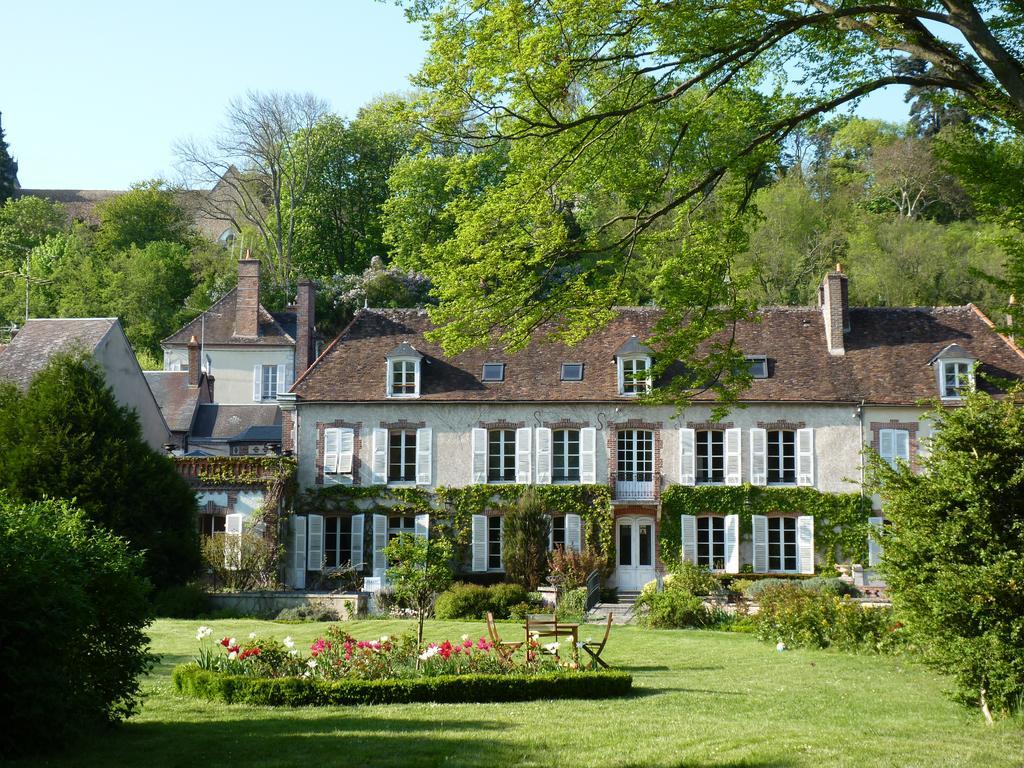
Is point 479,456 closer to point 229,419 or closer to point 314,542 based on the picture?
point 314,542

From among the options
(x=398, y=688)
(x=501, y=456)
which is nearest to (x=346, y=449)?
(x=501, y=456)

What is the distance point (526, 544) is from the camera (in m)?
26.7

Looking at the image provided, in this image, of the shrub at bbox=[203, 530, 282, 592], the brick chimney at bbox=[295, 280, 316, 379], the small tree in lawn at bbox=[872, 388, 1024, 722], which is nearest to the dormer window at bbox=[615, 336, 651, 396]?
the brick chimney at bbox=[295, 280, 316, 379]

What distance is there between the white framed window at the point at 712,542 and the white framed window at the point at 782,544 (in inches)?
44.5

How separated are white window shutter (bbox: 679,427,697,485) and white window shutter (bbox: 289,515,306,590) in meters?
9.30

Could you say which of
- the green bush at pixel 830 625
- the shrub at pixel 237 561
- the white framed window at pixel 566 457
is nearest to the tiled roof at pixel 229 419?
the shrub at pixel 237 561

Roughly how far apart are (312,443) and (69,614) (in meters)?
20.0

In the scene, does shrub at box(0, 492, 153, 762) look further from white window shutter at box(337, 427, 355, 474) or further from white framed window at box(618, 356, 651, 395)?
white framed window at box(618, 356, 651, 395)

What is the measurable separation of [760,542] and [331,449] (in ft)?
34.9

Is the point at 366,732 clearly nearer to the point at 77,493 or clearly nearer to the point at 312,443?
the point at 77,493

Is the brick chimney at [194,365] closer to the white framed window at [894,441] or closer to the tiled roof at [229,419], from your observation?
the tiled roof at [229,419]

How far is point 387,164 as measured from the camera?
50531 mm

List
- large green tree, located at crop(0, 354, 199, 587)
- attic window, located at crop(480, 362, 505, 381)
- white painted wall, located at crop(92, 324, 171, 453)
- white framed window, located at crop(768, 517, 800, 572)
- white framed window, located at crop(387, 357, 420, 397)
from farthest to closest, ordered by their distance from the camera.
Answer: attic window, located at crop(480, 362, 505, 381) < white framed window, located at crop(387, 357, 420, 397) < white framed window, located at crop(768, 517, 800, 572) < white painted wall, located at crop(92, 324, 171, 453) < large green tree, located at crop(0, 354, 199, 587)

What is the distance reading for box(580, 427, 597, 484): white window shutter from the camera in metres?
27.8
